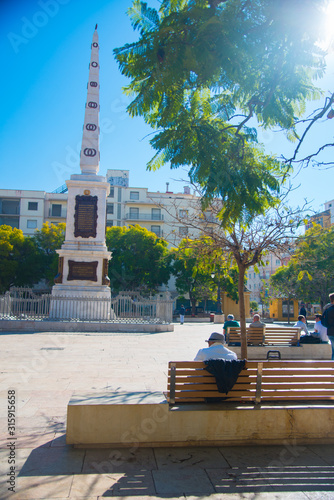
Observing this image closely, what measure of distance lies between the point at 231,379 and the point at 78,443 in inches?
66.2

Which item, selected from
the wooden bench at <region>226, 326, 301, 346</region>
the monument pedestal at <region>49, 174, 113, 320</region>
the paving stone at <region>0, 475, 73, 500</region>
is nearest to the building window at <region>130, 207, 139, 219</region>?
the monument pedestal at <region>49, 174, 113, 320</region>

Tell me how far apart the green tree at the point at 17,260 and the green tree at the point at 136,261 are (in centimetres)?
723

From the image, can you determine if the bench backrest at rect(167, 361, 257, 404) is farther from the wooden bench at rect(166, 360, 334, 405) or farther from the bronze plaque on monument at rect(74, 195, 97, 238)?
the bronze plaque on monument at rect(74, 195, 97, 238)

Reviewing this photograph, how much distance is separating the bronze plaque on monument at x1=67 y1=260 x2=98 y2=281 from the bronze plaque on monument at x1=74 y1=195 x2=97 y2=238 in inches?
59.1

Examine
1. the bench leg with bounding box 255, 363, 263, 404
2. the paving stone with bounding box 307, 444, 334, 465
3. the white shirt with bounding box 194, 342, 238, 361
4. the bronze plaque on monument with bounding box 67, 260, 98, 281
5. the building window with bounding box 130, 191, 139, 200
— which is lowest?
the paving stone with bounding box 307, 444, 334, 465

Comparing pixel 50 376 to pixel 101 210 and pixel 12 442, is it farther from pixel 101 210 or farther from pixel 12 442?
pixel 101 210

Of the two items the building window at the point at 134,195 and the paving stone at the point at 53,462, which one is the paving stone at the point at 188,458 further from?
the building window at the point at 134,195

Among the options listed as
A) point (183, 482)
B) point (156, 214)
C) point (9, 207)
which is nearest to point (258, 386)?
point (183, 482)

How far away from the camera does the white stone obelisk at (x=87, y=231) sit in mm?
19391

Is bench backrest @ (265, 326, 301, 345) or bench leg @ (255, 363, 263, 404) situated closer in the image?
bench leg @ (255, 363, 263, 404)

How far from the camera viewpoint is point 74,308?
58.7 feet

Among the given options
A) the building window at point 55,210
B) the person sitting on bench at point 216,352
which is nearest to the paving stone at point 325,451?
the person sitting on bench at point 216,352

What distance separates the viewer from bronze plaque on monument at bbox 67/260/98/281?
63.8 ft

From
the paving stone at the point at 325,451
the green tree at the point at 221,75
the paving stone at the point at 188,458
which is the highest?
the green tree at the point at 221,75
